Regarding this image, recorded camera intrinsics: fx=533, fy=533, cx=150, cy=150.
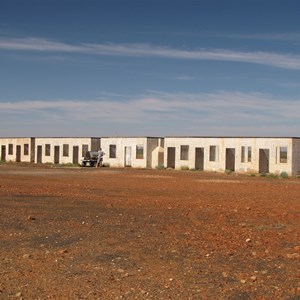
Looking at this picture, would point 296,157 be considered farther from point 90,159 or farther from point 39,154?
point 39,154

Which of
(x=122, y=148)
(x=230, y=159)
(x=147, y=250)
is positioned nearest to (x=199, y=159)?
(x=230, y=159)

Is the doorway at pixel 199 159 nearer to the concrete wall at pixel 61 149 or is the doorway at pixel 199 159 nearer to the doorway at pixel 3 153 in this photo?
the concrete wall at pixel 61 149

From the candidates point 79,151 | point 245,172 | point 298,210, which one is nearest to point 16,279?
Answer: point 298,210

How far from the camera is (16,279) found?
6891mm

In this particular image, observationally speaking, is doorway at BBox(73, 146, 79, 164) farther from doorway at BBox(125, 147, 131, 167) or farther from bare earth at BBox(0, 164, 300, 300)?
bare earth at BBox(0, 164, 300, 300)

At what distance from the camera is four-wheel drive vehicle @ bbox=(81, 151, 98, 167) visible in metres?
49.5

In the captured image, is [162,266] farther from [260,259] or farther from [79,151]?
[79,151]

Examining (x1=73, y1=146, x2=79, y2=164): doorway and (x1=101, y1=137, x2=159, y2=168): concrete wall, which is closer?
(x1=101, y1=137, x2=159, y2=168): concrete wall

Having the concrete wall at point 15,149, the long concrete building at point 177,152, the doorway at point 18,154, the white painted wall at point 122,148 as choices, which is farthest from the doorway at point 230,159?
the doorway at point 18,154

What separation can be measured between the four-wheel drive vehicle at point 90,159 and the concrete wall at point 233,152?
24.5 feet

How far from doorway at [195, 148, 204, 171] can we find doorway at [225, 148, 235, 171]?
2979 mm

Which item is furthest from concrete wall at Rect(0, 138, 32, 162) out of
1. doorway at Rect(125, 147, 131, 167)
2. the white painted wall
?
doorway at Rect(125, 147, 131, 167)

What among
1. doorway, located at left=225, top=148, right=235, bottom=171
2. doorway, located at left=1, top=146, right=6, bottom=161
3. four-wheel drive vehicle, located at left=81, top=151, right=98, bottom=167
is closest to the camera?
doorway, located at left=225, top=148, right=235, bottom=171

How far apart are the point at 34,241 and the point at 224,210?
654 centimetres
